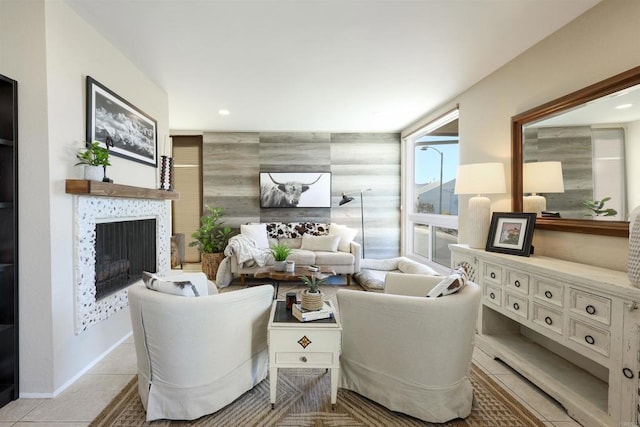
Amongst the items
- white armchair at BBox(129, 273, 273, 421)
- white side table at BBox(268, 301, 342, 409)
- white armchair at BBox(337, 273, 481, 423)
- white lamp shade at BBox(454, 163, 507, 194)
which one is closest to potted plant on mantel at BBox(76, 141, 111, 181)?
white armchair at BBox(129, 273, 273, 421)

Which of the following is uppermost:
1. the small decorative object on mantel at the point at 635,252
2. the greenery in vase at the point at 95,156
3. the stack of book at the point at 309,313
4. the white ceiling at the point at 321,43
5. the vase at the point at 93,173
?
the white ceiling at the point at 321,43

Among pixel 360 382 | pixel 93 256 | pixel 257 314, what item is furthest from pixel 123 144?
pixel 360 382

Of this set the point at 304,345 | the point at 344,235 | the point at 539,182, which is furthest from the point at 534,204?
the point at 344,235

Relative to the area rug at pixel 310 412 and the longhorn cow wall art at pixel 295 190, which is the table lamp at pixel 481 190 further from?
the longhorn cow wall art at pixel 295 190

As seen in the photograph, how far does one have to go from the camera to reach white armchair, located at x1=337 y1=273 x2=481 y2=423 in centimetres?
156

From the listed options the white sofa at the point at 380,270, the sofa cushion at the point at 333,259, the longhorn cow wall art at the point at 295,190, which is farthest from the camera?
the longhorn cow wall art at the point at 295,190

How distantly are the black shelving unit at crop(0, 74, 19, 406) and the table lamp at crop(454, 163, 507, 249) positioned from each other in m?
3.35

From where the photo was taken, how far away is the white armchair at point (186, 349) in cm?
156

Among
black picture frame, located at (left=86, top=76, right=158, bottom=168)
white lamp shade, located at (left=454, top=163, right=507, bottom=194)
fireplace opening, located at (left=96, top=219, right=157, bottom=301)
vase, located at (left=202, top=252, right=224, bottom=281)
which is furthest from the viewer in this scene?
vase, located at (left=202, top=252, right=224, bottom=281)

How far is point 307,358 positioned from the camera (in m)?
1.68

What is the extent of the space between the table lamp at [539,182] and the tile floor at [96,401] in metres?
1.31

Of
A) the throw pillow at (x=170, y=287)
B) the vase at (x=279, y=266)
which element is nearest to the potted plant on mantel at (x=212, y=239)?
the vase at (x=279, y=266)

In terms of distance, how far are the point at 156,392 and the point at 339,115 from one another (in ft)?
12.9

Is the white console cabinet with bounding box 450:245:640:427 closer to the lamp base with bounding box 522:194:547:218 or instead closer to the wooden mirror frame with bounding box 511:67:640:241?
the wooden mirror frame with bounding box 511:67:640:241
